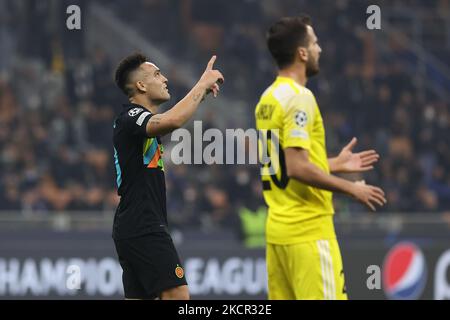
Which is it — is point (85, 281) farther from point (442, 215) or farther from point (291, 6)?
point (291, 6)

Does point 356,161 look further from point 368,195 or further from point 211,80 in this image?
point 211,80

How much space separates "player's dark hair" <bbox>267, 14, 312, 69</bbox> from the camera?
21.3ft

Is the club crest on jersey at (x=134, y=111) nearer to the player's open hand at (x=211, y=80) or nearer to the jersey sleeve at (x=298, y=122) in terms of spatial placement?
the player's open hand at (x=211, y=80)

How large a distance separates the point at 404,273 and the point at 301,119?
7.35 metres

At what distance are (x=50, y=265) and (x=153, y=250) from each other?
22.1ft

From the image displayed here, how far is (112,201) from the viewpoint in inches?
595

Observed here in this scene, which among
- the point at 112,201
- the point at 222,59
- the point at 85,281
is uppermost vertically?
the point at 222,59

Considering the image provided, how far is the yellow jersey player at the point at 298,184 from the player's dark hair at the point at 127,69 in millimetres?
806

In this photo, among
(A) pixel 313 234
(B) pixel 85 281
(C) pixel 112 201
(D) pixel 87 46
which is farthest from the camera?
(D) pixel 87 46

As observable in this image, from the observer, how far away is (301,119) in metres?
6.27

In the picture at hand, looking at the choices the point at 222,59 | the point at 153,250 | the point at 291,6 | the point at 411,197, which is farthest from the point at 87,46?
the point at 153,250

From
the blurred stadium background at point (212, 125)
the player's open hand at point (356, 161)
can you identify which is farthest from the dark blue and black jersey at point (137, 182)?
the blurred stadium background at point (212, 125)

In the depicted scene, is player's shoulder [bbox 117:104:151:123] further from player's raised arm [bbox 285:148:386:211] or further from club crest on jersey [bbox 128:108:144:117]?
player's raised arm [bbox 285:148:386:211]

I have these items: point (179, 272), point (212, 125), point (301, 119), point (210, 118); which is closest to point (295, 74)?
point (301, 119)
